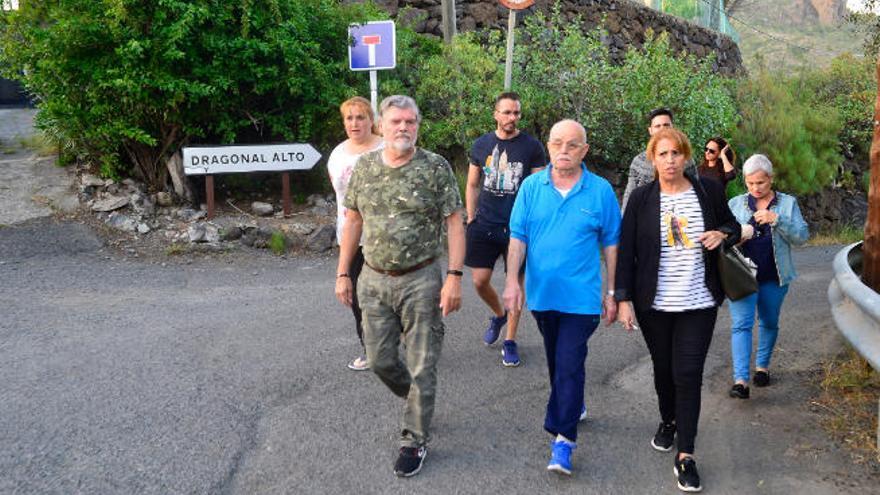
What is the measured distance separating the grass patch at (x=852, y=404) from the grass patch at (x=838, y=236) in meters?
8.06

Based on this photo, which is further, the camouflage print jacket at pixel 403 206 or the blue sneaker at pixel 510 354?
the blue sneaker at pixel 510 354

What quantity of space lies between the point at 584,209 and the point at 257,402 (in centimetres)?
228

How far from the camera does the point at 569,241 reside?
13.6ft

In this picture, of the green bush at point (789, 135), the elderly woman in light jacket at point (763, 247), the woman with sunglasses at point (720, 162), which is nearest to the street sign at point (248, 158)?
the woman with sunglasses at point (720, 162)

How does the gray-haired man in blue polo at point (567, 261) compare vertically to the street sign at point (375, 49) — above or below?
below

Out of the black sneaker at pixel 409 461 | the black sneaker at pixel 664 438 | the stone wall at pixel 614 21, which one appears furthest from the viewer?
the stone wall at pixel 614 21

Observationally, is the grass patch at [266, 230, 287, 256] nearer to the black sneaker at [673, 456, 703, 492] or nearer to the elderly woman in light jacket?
the elderly woman in light jacket

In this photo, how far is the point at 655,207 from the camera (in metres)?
4.13

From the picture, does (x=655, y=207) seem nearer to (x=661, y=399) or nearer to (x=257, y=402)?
(x=661, y=399)

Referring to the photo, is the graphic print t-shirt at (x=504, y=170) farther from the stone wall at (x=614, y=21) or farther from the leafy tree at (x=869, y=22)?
the stone wall at (x=614, y=21)

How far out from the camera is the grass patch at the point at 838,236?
13.2 metres

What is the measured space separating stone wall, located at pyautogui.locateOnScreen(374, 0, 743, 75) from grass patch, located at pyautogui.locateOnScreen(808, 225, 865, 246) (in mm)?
5615

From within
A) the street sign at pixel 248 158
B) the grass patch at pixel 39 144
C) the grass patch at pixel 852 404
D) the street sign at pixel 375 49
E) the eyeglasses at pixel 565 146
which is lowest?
the grass patch at pixel 852 404

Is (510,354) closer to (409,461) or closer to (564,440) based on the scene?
(564,440)
